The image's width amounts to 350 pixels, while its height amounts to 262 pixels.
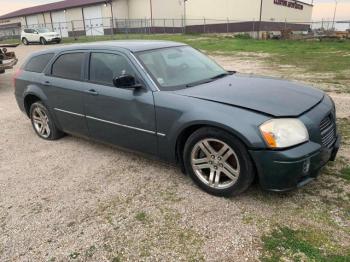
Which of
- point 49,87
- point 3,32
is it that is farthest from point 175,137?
point 3,32

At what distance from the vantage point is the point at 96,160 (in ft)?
15.7

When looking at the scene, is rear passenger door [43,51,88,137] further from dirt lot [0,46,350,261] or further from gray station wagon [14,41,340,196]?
dirt lot [0,46,350,261]

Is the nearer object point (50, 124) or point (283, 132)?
point (283, 132)

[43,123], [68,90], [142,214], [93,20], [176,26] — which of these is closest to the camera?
[142,214]

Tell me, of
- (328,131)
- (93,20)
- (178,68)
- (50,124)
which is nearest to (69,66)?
(50,124)

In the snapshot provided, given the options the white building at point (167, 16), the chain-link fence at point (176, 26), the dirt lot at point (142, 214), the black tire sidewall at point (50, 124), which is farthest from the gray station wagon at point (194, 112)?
the white building at point (167, 16)

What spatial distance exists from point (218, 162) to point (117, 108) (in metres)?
1.47

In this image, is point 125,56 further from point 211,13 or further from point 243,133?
point 211,13

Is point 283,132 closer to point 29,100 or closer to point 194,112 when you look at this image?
point 194,112

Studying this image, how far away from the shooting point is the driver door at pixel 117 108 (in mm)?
3955

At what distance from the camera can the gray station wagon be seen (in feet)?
10.4

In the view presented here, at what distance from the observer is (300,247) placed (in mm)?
2803

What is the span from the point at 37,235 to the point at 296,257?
2316 millimetres

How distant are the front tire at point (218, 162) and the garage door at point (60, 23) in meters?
46.2
